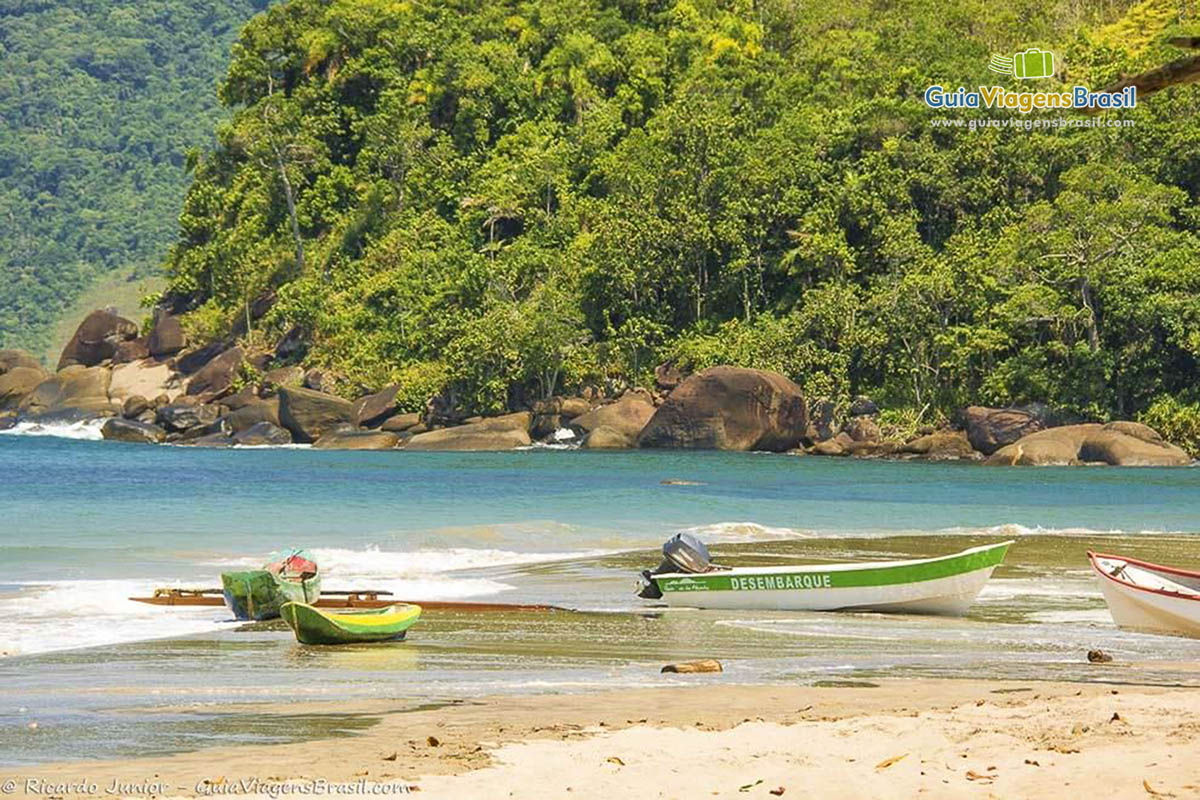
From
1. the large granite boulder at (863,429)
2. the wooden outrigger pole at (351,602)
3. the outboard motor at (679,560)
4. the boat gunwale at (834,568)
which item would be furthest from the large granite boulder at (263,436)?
the boat gunwale at (834,568)

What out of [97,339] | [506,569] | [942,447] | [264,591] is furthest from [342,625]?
[97,339]

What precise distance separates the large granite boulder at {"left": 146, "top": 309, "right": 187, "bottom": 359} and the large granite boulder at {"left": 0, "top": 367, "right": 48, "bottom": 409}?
5.72 m

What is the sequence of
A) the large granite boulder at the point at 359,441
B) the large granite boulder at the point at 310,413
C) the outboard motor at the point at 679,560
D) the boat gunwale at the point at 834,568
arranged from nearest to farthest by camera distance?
1. the boat gunwale at the point at 834,568
2. the outboard motor at the point at 679,560
3. the large granite boulder at the point at 359,441
4. the large granite boulder at the point at 310,413

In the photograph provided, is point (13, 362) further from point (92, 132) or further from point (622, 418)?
point (92, 132)

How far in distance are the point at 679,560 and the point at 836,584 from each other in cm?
183

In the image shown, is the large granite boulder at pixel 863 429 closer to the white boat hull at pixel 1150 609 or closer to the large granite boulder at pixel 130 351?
the large granite boulder at pixel 130 351

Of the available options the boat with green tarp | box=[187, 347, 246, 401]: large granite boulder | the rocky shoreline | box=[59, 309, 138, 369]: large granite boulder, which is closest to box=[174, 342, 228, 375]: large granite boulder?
the rocky shoreline

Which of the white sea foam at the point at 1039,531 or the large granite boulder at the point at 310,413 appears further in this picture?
the large granite boulder at the point at 310,413

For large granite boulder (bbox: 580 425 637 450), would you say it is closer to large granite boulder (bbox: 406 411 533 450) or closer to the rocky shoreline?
the rocky shoreline

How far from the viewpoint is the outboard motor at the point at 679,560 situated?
1877cm

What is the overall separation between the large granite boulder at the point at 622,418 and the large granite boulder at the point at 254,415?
11978mm

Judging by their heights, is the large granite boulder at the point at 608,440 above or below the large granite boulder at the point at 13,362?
below

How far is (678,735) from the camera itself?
33.4 feet

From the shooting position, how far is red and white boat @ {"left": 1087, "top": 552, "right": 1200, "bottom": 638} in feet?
50.2
